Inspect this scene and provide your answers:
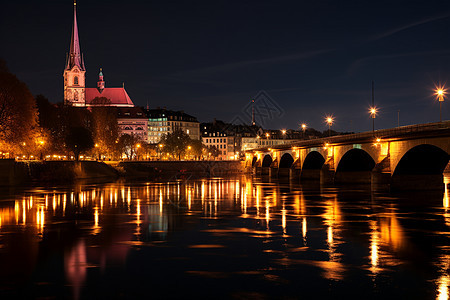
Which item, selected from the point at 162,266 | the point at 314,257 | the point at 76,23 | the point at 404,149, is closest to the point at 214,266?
the point at 162,266

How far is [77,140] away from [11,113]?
40.6 m

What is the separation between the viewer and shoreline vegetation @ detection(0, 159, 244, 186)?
81.7 m

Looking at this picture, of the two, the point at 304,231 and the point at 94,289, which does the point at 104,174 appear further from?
the point at 94,289

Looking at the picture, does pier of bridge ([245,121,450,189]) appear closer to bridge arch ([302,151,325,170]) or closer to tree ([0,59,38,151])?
bridge arch ([302,151,325,170])

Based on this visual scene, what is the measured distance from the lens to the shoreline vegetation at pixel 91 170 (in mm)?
81713

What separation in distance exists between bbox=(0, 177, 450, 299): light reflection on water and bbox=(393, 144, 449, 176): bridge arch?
16989mm

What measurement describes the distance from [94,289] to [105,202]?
116ft

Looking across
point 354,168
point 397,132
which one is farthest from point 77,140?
point 397,132

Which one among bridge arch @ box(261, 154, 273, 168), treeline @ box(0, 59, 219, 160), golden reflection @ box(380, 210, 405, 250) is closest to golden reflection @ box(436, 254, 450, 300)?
golden reflection @ box(380, 210, 405, 250)

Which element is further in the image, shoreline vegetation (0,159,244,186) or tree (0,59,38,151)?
shoreline vegetation (0,159,244,186)

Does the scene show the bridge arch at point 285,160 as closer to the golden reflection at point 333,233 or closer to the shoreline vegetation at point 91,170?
the shoreline vegetation at point 91,170

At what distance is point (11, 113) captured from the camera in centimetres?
7781

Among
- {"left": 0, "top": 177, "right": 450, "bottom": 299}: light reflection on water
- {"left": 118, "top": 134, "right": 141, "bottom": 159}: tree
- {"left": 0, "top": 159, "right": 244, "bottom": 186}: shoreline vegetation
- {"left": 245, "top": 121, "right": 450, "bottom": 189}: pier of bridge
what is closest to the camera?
{"left": 0, "top": 177, "right": 450, "bottom": 299}: light reflection on water

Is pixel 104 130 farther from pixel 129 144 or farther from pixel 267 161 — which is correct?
pixel 267 161
